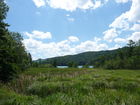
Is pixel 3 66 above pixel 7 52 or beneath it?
beneath

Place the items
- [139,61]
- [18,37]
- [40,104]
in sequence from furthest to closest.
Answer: [139,61]
[18,37]
[40,104]

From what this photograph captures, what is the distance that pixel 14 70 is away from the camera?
502 inches

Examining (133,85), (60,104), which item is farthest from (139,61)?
(60,104)

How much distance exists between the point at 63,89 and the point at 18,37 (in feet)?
97.0

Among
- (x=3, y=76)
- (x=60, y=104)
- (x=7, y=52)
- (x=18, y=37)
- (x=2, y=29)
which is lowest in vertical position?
(x=60, y=104)

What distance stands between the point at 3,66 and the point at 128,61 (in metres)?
46.3

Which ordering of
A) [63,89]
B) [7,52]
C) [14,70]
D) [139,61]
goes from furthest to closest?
1. [139,61]
2. [14,70]
3. [7,52]
4. [63,89]

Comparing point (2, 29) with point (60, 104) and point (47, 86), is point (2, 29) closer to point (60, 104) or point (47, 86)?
point (47, 86)

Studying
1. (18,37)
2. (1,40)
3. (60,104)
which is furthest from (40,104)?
(18,37)

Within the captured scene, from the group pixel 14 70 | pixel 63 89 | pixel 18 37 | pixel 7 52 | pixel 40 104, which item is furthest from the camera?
pixel 18 37

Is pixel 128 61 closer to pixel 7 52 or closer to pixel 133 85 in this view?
pixel 133 85

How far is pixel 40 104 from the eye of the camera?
657cm

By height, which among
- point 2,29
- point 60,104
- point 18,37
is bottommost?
point 60,104

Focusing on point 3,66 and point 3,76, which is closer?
point 3,66
